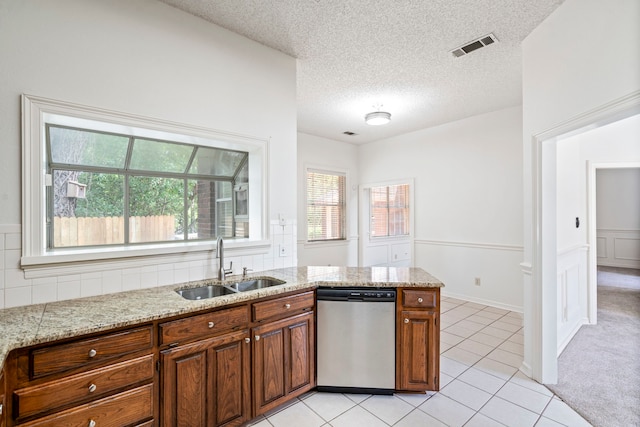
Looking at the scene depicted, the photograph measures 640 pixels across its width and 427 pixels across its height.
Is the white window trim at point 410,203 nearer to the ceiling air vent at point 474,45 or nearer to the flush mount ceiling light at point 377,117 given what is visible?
the flush mount ceiling light at point 377,117

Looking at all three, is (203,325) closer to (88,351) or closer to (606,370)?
(88,351)

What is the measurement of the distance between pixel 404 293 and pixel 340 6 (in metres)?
2.23

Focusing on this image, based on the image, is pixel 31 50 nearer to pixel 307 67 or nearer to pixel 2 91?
pixel 2 91

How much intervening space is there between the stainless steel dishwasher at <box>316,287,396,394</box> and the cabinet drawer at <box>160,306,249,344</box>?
2.15 feet

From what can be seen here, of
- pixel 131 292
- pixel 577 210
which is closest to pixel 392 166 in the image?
pixel 577 210

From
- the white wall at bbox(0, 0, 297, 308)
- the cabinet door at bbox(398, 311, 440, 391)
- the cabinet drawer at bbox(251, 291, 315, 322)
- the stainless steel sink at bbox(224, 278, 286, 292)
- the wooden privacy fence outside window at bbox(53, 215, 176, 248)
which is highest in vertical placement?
the white wall at bbox(0, 0, 297, 308)

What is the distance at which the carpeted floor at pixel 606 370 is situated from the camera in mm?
2125

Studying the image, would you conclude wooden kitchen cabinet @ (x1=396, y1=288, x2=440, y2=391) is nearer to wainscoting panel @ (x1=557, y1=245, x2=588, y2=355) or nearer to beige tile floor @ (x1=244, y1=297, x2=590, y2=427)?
beige tile floor @ (x1=244, y1=297, x2=590, y2=427)

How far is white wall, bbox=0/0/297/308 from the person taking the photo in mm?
1704

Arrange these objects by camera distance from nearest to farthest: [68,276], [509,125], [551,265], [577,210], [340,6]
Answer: [68,276]
[340,6]
[551,265]
[577,210]
[509,125]

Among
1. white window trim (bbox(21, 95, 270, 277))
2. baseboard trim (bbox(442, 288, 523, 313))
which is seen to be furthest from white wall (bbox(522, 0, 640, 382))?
white window trim (bbox(21, 95, 270, 277))

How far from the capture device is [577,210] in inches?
141

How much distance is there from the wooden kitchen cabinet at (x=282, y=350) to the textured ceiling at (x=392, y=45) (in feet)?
7.20

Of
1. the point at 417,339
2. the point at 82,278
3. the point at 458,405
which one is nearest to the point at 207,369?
the point at 82,278
